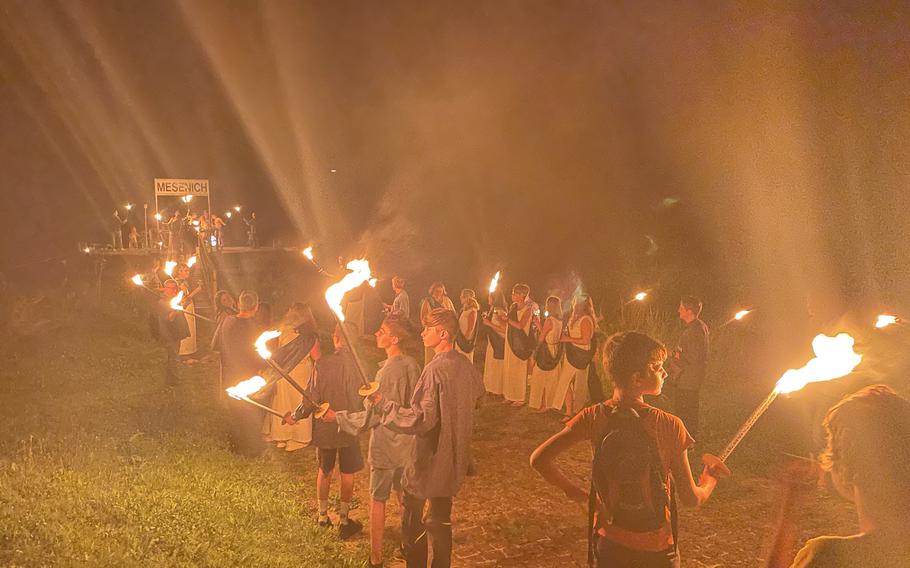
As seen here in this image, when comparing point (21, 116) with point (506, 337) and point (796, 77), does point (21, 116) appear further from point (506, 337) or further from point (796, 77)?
point (796, 77)

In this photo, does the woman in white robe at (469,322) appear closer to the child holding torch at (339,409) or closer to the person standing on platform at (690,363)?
the person standing on platform at (690,363)

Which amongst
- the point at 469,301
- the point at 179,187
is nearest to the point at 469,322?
the point at 469,301

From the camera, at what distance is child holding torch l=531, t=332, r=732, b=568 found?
10.1ft

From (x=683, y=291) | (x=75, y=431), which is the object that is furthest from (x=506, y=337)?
(x=683, y=291)

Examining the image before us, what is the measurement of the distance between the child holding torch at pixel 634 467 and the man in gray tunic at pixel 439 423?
4.60 feet

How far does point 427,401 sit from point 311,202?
3811cm

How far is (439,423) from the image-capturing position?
15.1 feet

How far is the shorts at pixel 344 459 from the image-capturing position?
605cm

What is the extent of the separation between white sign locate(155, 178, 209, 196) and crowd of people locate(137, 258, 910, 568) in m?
26.3

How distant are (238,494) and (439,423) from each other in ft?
10.4

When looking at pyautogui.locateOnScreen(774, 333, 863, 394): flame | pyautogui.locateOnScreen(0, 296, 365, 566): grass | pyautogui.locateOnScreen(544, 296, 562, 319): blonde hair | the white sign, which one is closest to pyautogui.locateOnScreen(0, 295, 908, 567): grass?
pyautogui.locateOnScreen(0, 296, 365, 566): grass

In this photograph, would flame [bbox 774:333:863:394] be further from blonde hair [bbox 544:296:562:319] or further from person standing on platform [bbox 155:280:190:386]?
person standing on platform [bbox 155:280:190:386]

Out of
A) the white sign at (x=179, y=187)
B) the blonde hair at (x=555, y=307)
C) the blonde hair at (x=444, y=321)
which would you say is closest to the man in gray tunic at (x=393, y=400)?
the blonde hair at (x=444, y=321)

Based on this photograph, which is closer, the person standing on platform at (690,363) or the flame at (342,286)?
the flame at (342,286)
